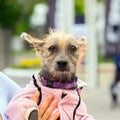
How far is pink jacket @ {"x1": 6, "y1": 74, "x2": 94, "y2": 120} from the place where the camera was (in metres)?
4.45

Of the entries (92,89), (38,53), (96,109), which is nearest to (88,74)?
(92,89)

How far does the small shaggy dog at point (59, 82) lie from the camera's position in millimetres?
4465

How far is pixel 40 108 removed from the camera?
4.53 meters

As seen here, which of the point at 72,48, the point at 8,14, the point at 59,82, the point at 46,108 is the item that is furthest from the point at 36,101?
the point at 8,14

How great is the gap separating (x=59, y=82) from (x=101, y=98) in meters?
14.1

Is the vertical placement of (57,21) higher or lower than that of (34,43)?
lower

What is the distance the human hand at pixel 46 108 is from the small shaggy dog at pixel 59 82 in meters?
0.03

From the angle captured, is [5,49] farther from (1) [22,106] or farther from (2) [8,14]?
(1) [22,106]

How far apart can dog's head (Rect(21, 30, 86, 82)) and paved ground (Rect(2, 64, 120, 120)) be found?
9678mm

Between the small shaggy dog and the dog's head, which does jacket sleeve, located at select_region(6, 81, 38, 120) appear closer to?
the small shaggy dog

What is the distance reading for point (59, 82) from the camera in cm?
453

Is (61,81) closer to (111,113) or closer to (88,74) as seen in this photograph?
(111,113)

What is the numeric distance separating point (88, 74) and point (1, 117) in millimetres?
18267

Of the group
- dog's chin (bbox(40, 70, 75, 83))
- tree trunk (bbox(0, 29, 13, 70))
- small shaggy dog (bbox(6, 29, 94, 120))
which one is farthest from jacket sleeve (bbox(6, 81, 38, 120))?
tree trunk (bbox(0, 29, 13, 70))
